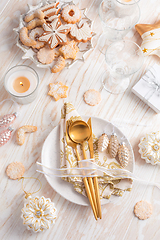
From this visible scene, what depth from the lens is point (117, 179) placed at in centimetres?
78

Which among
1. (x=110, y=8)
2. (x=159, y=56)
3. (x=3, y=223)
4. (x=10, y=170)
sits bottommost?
(x=3, y=223)

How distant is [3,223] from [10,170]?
0.59 ft

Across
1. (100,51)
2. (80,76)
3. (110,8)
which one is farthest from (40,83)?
(110,8)

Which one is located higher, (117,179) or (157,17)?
(157,17)

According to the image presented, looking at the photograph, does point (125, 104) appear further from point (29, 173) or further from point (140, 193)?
point (29, 173)

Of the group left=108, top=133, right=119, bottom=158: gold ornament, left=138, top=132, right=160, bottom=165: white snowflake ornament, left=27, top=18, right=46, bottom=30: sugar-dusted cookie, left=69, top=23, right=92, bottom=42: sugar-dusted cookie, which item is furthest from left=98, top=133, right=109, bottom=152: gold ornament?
left=27, top=18, right=46, bottom=30: sugar-dusted cookie

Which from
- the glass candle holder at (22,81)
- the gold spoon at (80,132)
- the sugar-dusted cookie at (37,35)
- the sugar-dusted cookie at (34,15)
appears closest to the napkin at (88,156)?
the gold spoon at (80,132)

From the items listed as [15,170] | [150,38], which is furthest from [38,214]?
[150,38]

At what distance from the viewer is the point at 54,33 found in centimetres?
84

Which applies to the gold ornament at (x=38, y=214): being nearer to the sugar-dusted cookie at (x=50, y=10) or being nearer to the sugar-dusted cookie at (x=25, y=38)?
the sugar-dusted cookie at (x=25, y=38)

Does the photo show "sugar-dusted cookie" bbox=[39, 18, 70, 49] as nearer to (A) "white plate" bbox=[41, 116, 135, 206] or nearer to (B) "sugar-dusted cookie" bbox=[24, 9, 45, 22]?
(B) "sugar-dusted cookie" bbox=[24, 9, 45, 22]

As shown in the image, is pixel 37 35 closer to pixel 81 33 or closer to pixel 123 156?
pixel 81 33

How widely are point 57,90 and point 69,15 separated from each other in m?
0.29

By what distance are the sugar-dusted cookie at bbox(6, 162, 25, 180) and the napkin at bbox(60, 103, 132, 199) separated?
0.50 ft
